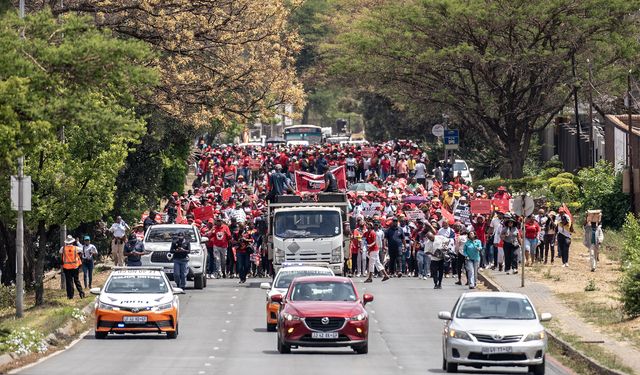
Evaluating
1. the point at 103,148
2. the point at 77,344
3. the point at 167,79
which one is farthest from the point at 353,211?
the point at 77,344

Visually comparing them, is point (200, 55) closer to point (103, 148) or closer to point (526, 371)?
point (103, 148)

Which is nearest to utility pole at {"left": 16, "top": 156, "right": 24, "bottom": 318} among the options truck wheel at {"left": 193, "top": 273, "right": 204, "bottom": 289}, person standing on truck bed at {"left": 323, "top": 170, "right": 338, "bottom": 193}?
truck wheel at {"left": 193, "top": 273, "right": 204, "bottom": 289}

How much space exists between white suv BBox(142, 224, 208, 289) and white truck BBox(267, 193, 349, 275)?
226 cm

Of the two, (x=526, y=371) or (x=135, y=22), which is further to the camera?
(x=135, y=22)

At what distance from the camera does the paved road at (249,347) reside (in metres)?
25.4

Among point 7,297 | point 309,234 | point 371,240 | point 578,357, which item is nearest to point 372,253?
point 371,240

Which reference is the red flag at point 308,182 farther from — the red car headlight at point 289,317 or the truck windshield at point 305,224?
the red car headlight at point 289,317

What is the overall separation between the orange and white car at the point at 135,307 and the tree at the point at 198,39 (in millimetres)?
7905

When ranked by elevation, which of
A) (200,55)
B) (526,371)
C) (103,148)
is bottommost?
(526,371)

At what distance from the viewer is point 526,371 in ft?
84.4

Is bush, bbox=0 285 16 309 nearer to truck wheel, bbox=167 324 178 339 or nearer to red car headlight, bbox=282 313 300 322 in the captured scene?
truck wheel, bbox=167 324 178 339

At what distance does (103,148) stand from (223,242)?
7.71 m

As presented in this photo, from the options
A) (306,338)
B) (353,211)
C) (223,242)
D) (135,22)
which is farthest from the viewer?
(353,211)

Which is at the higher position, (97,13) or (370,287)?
(97,13)
